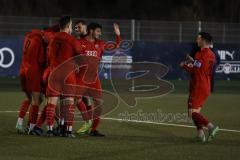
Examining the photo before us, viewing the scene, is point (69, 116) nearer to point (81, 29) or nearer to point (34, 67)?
point (34, 67)

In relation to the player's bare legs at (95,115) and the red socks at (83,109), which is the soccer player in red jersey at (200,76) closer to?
the player's bare legs at (95,115)

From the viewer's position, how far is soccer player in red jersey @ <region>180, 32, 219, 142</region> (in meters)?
13.5

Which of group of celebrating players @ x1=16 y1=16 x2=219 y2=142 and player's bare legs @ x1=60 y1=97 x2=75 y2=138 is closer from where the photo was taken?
group of celebrating players @ x1=16 y1=16 x2=219 y2=142

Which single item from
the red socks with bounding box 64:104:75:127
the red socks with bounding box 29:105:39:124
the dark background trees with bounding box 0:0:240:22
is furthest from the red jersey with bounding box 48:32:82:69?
the dark background trees with bounding box 0:0:240:22

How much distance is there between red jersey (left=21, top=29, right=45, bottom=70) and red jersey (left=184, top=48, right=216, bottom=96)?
2.63 metres

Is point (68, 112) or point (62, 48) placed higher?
point (62, 48)

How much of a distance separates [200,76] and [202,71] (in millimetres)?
101

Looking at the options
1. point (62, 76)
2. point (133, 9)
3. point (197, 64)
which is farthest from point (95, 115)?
point (133, 9)

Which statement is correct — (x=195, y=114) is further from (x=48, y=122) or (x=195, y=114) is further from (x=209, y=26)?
(x=209, y=26)

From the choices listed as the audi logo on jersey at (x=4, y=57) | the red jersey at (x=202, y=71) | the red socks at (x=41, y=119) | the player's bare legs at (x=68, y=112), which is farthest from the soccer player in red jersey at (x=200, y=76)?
the audi logo on jersey at (x=4, y=57)

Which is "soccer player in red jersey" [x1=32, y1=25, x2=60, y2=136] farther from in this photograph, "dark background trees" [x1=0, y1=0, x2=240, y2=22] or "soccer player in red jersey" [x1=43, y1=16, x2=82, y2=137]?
"dark background trees" [x1=0, y1=0, x2=240, y2=22]

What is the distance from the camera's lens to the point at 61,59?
1339cm

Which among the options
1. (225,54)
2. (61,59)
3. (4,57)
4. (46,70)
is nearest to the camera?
(61,59)

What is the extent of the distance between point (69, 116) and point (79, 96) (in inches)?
24.8
